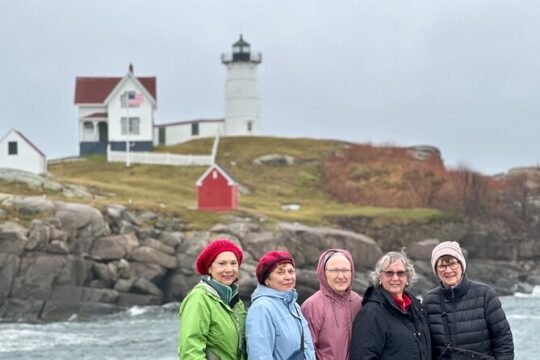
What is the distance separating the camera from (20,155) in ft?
225

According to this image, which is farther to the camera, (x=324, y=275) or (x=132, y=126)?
(x=132, y=126)

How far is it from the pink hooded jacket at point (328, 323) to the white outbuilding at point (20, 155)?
5965 cm

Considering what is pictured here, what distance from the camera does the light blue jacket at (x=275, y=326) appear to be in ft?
29.6

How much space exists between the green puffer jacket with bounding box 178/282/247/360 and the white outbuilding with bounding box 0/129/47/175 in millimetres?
60205

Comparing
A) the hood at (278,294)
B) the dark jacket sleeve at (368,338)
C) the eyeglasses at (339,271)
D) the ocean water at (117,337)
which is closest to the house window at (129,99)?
the ocean water at (117,337)

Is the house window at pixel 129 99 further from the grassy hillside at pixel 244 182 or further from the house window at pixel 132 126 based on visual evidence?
the grassy hillside at pixel 244 182

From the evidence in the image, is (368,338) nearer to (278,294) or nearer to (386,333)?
(386,333)

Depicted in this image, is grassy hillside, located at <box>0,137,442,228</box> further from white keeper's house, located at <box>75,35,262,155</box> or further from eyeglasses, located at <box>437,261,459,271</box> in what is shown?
eyeglasses, located at <box>437,261,459,271</box>

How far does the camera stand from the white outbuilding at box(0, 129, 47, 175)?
68.2 m

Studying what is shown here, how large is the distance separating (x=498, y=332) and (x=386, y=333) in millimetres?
1099

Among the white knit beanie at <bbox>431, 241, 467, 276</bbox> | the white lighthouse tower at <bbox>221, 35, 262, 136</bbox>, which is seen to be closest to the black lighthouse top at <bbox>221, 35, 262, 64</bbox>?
the white lighthouse tower at <bbox>221, 35, 262, 136</bbox>

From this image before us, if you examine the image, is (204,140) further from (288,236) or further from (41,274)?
(41,274)

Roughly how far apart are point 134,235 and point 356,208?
21.9m

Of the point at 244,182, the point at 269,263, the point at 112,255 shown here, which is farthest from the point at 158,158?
the point at 269,263
